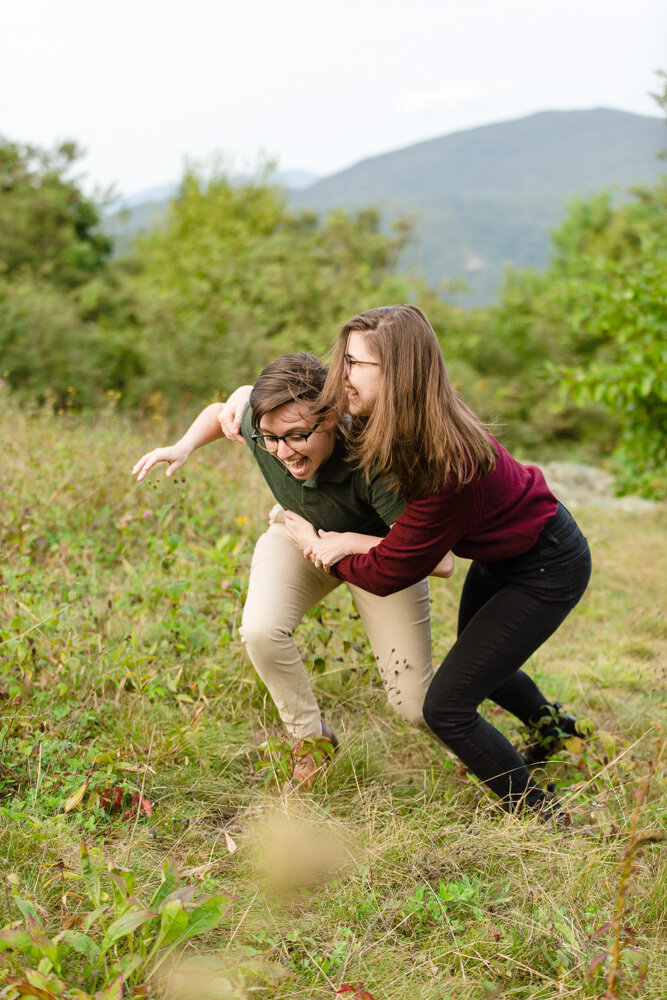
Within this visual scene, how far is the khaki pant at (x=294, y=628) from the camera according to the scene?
2.74 m

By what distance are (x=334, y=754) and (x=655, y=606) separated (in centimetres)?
319

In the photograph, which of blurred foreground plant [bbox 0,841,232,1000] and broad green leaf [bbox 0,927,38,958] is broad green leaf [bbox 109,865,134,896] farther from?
broad green leaf [bbox 0,927,38,958]

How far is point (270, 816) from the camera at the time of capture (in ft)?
8.17

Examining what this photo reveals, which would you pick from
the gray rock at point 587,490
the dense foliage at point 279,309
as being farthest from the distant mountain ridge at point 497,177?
the gray rock at point 587,490

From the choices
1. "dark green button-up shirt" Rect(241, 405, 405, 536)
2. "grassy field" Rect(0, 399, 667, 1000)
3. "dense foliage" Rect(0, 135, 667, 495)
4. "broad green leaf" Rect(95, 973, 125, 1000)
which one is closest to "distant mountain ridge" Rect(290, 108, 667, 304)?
"dense foliage" Rect(0, 135, 667, 495)

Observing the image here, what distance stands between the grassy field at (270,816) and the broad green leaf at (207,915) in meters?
0.01

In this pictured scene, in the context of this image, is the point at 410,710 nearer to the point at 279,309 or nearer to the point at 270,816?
the point at 270,816

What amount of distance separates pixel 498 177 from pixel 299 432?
353 ft

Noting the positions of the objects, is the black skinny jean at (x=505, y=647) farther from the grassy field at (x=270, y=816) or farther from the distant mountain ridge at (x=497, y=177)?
the distant mountain ridge at (x=497, y=177)

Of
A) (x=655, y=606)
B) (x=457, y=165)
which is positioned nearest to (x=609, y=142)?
(x=457, y=165)

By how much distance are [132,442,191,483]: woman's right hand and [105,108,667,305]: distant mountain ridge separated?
5119cm

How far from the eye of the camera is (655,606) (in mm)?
5270

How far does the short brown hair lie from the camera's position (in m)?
2.46

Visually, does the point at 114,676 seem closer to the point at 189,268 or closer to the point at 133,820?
the point at 133,820
